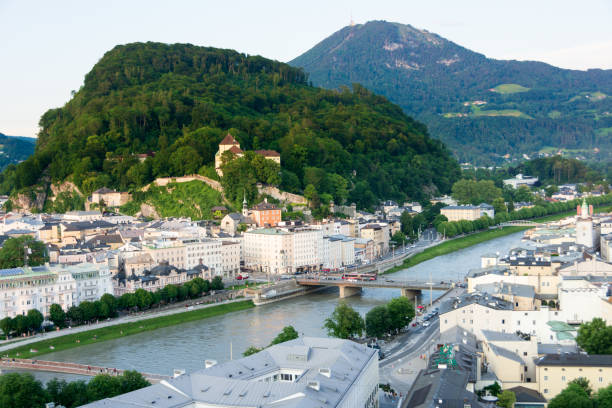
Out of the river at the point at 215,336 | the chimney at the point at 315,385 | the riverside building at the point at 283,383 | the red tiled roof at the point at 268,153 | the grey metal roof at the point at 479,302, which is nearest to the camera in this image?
the riverside building at the point at 283,383

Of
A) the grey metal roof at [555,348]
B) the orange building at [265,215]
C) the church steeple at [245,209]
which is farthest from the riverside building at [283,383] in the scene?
the church steeple at [245,209]

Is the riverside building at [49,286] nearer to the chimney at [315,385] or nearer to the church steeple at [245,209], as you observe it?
the church steeple at [245,209]

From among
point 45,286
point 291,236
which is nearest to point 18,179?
point 291,236

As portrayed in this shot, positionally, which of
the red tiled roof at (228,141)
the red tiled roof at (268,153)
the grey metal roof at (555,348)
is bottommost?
the grey metal roof at (555,348)

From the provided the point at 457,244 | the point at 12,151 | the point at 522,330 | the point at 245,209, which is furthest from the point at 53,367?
the point at 12,151

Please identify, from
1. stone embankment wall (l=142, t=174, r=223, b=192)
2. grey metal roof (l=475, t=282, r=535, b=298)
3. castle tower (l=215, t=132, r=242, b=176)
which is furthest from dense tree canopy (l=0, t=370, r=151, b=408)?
castle tower (l=215, t=132, r=242, b=176)

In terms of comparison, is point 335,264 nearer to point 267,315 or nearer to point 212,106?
point 267,315
